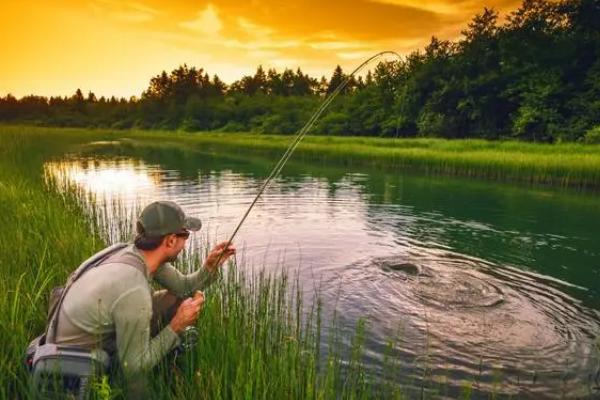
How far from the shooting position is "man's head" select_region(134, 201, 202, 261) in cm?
320

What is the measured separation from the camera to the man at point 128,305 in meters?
2.84

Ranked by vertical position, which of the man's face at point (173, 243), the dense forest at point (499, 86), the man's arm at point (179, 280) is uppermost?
the dense forest at point (499, 86)

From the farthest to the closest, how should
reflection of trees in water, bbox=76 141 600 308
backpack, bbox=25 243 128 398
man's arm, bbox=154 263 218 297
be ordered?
reflection of trees in water, bbox=76 141 600 308, man's arm, bbox=154 263 218 297, backpack, bbox=25 243 128 398

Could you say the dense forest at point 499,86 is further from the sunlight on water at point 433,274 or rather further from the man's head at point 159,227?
the man's head at point 159,227

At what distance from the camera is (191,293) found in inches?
169

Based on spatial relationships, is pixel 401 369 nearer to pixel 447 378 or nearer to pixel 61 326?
pixel 447 378

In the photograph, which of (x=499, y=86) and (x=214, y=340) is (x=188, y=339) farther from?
(x=499, y=86)

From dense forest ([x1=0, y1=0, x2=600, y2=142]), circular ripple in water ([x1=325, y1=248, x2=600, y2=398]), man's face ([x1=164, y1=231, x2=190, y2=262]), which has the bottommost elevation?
circular ripple in water ([x1=325, y1=248, x2=600, y2=398])

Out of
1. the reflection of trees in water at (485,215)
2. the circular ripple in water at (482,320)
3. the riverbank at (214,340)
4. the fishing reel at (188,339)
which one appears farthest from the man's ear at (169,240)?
the reflection of trees in water at (485,215)

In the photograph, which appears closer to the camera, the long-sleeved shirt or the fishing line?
the long-sleeved shirt

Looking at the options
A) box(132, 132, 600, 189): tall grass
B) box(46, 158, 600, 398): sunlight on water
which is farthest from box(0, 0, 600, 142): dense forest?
box(46, 158, 600, 398): sunlight on water

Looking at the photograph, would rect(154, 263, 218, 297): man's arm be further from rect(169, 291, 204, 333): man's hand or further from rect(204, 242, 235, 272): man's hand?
rect(169, 291, 204, 333): man's hand

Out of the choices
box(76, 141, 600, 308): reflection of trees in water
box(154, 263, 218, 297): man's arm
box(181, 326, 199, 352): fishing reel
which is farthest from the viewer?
box(76, 141, 600, 308): reflection of trees in water

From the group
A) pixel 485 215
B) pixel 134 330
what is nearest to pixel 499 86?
pixel 485 215
